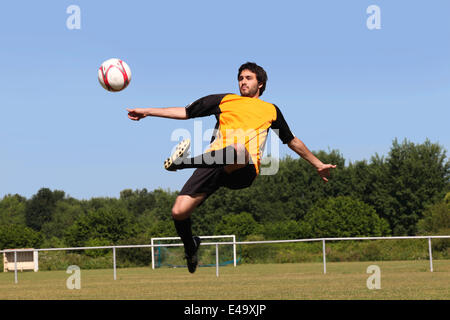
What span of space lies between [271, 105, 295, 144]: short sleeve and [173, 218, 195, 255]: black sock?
1.40 meters

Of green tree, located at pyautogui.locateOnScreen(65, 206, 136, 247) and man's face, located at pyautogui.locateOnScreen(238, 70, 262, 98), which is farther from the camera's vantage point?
green tree, located at pyautogui.locateOnScreen(65, 206, 136, 247)

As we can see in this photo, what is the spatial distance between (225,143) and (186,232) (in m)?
1.15

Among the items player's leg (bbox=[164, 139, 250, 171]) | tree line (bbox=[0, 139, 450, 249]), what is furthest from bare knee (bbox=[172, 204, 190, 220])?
tree line (bbox=[0, 139, 450, 249])

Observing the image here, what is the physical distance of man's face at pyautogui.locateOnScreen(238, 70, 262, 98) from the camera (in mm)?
6438

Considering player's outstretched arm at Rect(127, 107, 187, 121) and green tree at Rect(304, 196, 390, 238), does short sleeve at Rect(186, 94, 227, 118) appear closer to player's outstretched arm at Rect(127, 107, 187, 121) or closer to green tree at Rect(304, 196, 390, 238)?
player's outstretched arm at Rect(127, 107, 187, 121)

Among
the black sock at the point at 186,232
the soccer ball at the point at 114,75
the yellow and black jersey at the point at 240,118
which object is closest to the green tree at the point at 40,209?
the soccer ball at the point at 114,75

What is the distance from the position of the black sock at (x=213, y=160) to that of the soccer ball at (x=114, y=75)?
179 cm

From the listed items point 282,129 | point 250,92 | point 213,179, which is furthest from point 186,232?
point 250,92

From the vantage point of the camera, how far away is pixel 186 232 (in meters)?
6.45

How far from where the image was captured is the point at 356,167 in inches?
2511

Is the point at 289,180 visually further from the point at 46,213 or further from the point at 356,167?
the point at 46,213

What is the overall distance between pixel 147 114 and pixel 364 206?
49.1 m

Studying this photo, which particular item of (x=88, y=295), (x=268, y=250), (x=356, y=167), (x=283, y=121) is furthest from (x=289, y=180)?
(x=283, y=121)

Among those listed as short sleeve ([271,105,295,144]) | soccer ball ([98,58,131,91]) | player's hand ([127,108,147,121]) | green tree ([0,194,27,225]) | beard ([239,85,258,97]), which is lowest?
green tree ([0,194,27,225])
